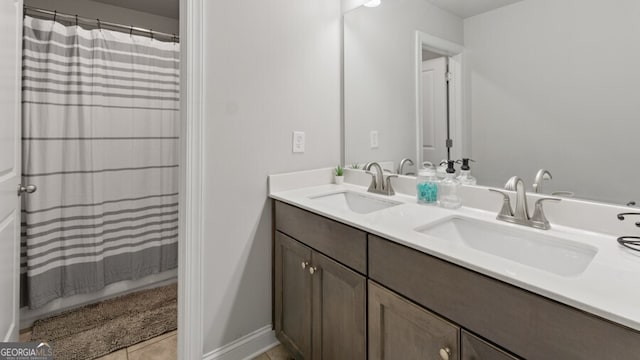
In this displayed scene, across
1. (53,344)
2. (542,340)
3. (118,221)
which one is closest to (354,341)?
(542,340)

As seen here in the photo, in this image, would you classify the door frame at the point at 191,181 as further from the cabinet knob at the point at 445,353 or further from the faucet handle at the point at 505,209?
the faucet handle at the point at 505,209

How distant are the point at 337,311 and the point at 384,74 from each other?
1256 millimetres

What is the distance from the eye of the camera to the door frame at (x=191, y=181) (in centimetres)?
129

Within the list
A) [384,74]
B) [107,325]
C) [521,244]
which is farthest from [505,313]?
[107,325]

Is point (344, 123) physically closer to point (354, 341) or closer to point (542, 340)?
point (354, 341)

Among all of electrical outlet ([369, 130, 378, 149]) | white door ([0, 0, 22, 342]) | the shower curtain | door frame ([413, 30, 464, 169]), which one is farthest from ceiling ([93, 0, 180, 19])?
door frame ([413, 30, 464, 169])

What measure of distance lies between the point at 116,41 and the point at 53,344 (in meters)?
A: 1.91

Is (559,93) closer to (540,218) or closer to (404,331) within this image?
(540,218)

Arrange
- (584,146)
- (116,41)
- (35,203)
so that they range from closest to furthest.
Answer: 1. (584,146)
2. (35,203)
3. (116,41)

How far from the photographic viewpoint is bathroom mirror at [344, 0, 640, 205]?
2.97 ft

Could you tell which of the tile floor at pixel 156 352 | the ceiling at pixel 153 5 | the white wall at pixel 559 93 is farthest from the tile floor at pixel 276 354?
the ceiling at pixel 153 5

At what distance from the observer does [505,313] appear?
0.67 meters

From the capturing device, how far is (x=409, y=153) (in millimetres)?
1576

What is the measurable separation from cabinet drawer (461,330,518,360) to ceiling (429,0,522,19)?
1.18 metres
